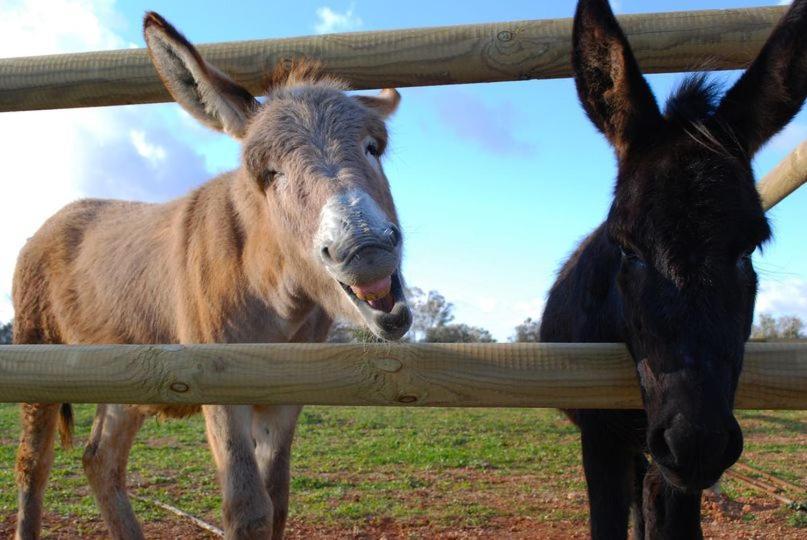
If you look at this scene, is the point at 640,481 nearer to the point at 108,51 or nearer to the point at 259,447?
the point at 259,447

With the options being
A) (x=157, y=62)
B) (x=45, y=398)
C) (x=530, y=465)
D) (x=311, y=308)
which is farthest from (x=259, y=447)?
(x=530, y=465)

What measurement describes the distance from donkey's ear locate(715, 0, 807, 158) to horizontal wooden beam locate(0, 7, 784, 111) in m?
0.69

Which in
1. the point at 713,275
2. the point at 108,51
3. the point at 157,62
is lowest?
the point at 713,275

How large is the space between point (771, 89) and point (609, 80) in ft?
1.75

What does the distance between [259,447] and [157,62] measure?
209 centimetres

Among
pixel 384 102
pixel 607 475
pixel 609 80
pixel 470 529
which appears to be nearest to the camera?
pixel 609 80

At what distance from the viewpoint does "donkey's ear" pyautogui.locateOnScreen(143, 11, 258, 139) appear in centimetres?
320

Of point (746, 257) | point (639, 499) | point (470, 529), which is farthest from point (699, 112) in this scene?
point (470, 529)

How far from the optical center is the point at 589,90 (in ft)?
8.59

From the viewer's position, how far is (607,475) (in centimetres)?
302

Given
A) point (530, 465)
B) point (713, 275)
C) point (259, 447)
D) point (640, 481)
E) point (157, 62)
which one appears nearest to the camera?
point (713, 275)

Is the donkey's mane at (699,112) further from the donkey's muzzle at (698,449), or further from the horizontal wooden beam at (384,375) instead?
the donkey's muzzle at (698,449)

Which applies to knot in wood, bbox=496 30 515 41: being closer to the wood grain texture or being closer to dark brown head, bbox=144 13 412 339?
dark brown head, bbox=144 13 412 339

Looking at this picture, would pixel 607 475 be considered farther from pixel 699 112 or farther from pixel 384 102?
pixel 384 102
